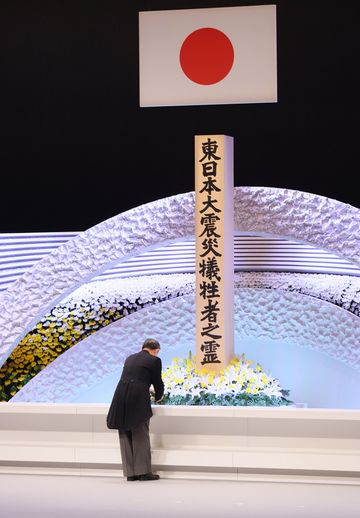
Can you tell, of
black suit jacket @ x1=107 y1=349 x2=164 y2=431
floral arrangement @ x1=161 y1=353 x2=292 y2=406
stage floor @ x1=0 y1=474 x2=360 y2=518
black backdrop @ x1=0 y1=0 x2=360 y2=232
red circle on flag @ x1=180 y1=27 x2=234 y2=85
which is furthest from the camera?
red circle on flag @ x1=180 y1=27 x2=234 y2=85

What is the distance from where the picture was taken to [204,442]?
25.0ft

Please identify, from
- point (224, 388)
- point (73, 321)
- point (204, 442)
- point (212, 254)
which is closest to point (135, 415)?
point (204, 442)

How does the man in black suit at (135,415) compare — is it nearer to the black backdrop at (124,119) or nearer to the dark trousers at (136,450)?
the dark trousers at (136,450)

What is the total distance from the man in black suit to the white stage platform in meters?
0.28

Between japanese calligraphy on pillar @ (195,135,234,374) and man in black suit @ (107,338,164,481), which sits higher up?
japanese calligraphy on pillar @ (195,135,234,374)

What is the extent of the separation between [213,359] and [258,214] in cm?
146

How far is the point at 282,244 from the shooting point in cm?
1016

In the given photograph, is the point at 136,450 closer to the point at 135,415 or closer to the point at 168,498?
the point at 135,415

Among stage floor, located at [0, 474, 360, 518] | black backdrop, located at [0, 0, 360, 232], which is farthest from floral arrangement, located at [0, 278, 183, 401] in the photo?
stage floor, located at [0, 474, 360, 518]

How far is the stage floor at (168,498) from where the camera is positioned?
6250 millimetres

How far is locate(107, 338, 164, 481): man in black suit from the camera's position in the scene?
7.23 m

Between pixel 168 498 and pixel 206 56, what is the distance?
4216 millimetres

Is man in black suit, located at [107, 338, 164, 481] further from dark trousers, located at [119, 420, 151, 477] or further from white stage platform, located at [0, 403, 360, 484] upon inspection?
white stage platform, located at [0, 403, 360, 484]

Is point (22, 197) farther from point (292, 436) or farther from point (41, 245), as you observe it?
point (292, 436)
